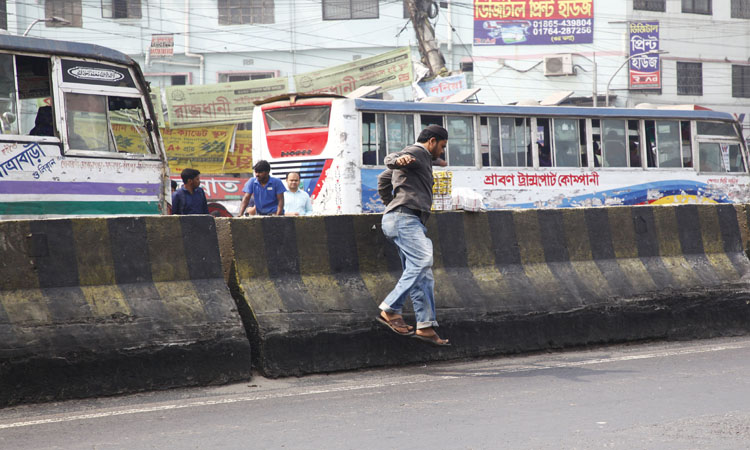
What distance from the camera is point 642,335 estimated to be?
723 cm

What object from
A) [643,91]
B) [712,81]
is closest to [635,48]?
[643,91]

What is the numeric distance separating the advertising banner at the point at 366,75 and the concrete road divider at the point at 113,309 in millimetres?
24164

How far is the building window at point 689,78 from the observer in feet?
132

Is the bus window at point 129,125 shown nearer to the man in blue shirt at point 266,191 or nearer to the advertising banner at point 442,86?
the man in blue shirt at point 266,191

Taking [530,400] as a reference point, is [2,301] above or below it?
above

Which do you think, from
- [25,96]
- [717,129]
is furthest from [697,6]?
[25,96]

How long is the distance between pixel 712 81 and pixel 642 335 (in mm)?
36986

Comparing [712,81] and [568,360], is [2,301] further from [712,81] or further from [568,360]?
[712,81]

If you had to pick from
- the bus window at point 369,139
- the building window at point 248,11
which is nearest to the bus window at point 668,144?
the bus window at point 369,139

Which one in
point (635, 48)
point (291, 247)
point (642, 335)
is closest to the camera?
point (291, 247)

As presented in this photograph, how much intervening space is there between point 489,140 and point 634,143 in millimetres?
3693

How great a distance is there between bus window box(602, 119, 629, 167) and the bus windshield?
636 centimetres

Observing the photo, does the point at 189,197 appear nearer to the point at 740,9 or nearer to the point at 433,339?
the point at 433,339

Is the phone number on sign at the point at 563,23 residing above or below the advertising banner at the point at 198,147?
above
